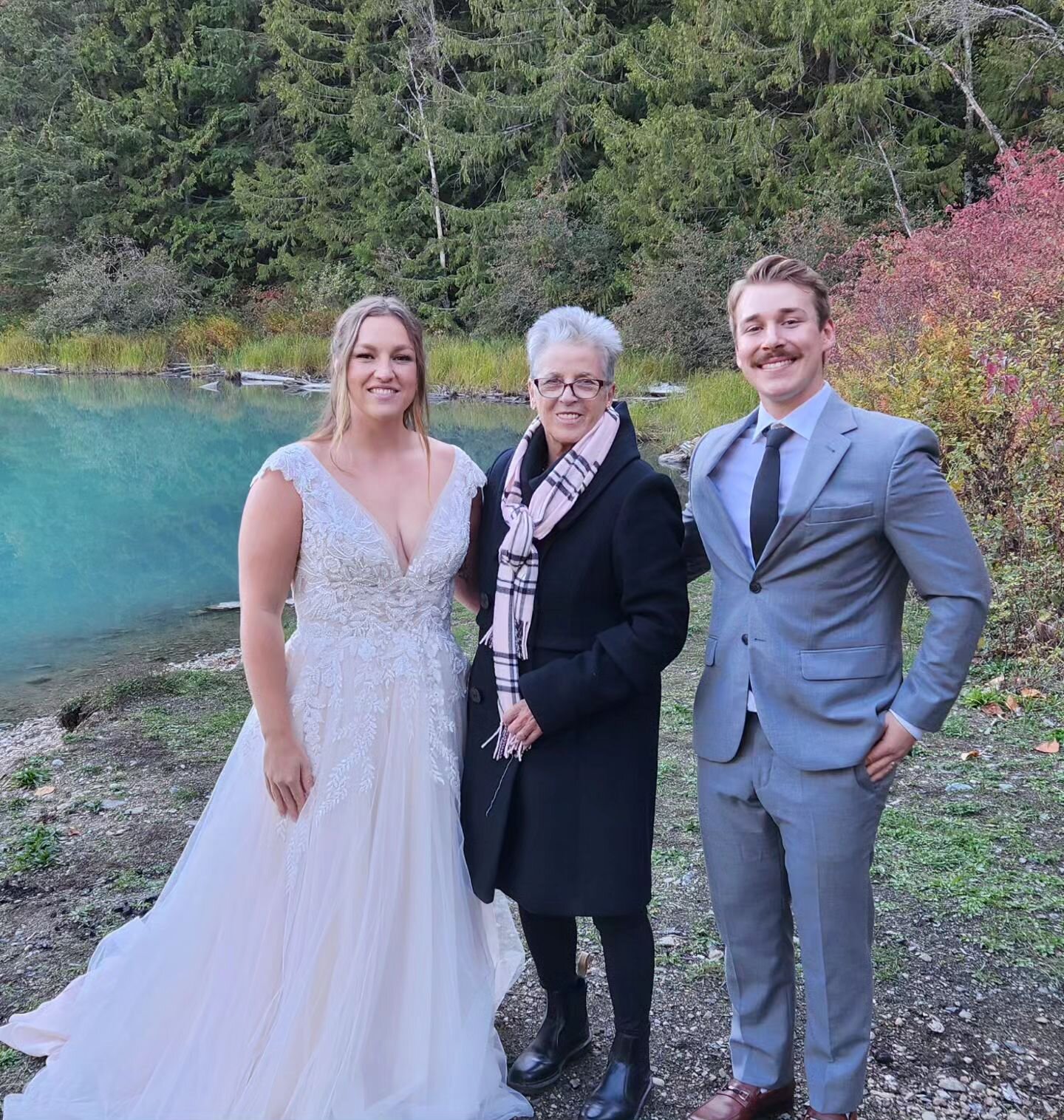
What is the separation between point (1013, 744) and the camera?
4555 mm

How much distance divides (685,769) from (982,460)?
2721mm

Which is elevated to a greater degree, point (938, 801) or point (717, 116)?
point (717, 116)

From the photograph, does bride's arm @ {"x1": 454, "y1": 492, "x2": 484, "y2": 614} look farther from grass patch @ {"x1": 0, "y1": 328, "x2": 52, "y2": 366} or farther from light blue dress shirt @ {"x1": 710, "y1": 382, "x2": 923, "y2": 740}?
grass patch @ {"x1": 0, "y1": 328, "x2": 52, "y2": 366}

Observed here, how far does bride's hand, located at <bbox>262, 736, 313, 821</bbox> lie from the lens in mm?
2385

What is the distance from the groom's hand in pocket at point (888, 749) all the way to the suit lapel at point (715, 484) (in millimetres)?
414

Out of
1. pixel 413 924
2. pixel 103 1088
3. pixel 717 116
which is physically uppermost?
pixel 717 116

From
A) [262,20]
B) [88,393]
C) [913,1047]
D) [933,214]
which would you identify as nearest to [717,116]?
[933,214]

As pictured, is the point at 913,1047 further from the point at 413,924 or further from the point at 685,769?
the point at 685,769

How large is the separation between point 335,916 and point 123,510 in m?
11.9

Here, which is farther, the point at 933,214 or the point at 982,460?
the point at 933,214

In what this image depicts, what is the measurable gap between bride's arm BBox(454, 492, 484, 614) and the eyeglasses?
1.40 ft

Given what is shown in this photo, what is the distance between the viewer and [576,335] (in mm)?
2174

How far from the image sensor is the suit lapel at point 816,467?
2.00 metres

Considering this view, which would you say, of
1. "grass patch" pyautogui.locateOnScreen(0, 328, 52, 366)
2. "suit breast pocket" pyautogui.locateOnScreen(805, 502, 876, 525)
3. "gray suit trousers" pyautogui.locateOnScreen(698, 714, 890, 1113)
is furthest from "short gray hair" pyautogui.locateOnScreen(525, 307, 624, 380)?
"grass patch" pyautogui.locateOnScreen(0, 328, 52, 366)
